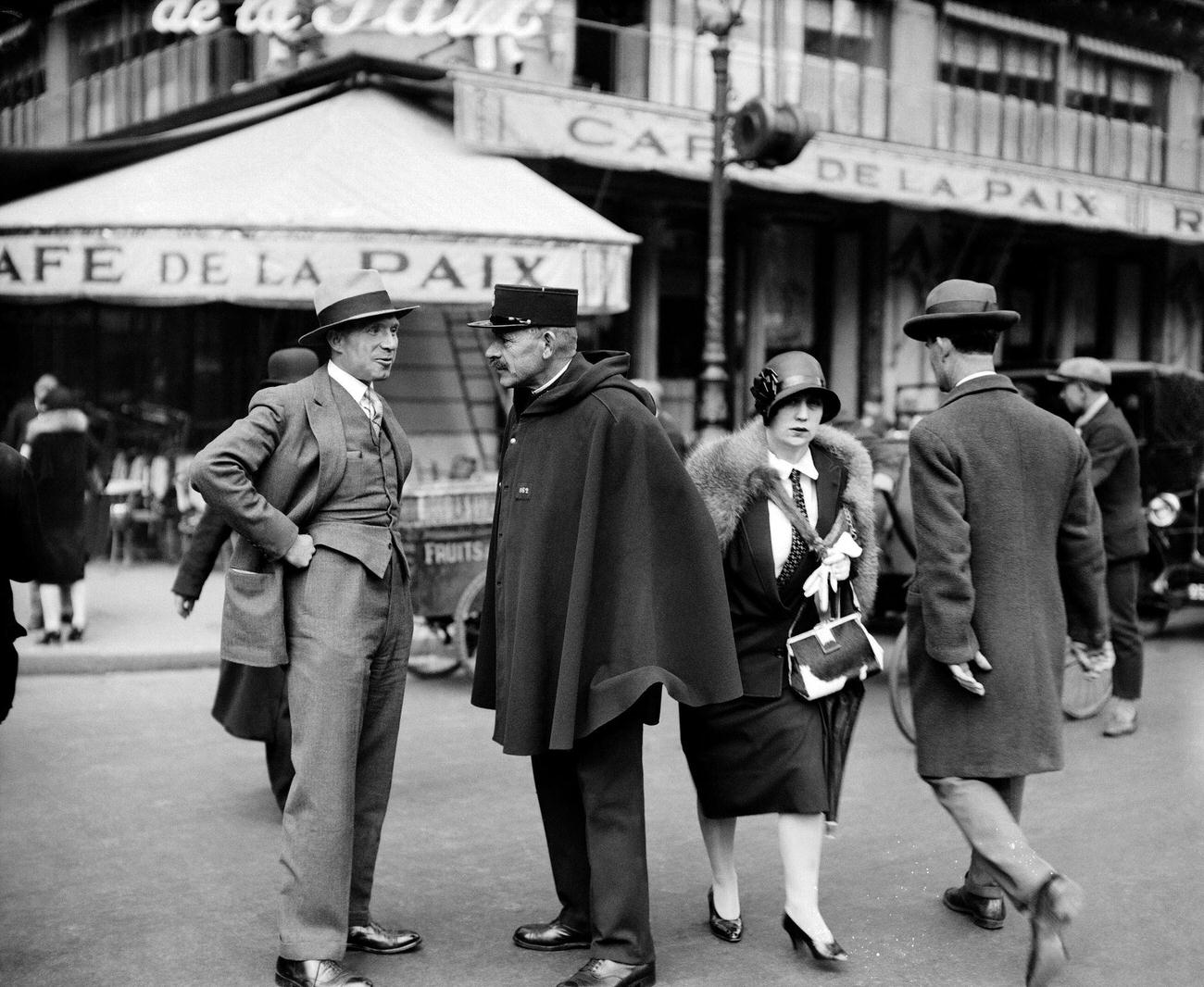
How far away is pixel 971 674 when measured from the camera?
13.7 ft

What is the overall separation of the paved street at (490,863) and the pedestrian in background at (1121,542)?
0.24m

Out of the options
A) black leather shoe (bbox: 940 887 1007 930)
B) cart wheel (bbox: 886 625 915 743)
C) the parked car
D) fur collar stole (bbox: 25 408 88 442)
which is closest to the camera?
black leather shoe (bbox: 940 887 1007 930)

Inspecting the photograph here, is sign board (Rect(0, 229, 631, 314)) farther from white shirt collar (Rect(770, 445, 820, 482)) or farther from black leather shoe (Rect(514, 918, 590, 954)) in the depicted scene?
black leather shoe (Rect(514, 918, 590, 954))

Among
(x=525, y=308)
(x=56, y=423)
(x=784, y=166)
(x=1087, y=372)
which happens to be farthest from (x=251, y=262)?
(x=525, y=308)

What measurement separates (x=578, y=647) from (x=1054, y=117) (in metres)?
18.2

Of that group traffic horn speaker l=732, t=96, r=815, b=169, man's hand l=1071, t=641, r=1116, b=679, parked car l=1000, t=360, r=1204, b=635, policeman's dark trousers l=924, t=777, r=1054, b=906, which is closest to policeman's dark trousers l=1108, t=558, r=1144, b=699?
man's hand l=1071, t=641, r=1116, b=679

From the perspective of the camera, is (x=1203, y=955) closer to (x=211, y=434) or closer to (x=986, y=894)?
(x=986, y=894)

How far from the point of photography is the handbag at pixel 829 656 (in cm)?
420

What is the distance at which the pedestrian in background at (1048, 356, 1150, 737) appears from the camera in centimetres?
723

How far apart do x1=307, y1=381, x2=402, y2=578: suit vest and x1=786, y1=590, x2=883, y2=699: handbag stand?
4.11 ft

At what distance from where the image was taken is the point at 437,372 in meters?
14.0

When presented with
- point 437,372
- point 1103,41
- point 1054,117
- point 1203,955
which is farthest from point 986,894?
point 1103,41

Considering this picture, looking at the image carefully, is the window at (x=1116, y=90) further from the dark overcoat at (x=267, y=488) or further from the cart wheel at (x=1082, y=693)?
the dark overcoat at (x=267, y=488)

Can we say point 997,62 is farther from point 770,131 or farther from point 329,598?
point 329,598
